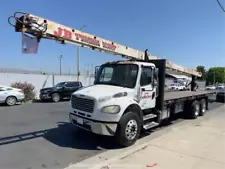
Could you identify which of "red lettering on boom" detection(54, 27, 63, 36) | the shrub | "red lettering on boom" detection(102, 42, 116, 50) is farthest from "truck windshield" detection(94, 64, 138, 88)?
the shrub

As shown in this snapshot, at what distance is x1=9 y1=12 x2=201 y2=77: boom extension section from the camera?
17.1 ft

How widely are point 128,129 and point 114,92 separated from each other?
1.12m

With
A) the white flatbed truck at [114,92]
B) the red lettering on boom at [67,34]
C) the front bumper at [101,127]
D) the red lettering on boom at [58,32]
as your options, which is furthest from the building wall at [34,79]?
the front bumper at [101,127]

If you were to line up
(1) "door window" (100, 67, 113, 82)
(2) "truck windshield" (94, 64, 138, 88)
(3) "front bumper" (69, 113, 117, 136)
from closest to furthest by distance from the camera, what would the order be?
(3) "front bumper" (69, 113, 117, 136) → (2) "truck windshield" (94, 64, 138, 88) → (1) "door window" (100, 67, 113, 82)

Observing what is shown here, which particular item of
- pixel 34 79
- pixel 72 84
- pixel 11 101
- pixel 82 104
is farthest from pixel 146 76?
pixel 34 79

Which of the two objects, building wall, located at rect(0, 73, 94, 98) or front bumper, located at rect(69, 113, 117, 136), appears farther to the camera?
building wall, located at rect(0, 73, 94, 98)

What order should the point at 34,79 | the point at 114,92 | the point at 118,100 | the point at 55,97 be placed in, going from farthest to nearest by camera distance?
the point at 34,79 < the point at 55,97 < the point at 114,92 < the point at 118,100

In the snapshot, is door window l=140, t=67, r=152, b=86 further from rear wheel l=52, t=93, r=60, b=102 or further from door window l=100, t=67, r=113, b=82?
rear wheel l=52, t=93, r=60, b=102

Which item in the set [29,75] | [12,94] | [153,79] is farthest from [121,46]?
[29,75]

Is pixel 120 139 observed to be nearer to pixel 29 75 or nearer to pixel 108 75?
pixel 108 75

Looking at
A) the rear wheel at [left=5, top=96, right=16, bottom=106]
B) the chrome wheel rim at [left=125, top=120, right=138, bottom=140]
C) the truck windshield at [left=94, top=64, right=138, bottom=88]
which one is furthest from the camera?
the rear wheel at [left=5, top=96, right=16, bottom=106]

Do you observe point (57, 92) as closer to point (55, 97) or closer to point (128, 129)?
point (55, 97)

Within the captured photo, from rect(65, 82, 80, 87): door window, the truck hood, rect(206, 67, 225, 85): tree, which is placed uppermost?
rect(206, 67, 225, 85): tree

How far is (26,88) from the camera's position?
19.8 meters
